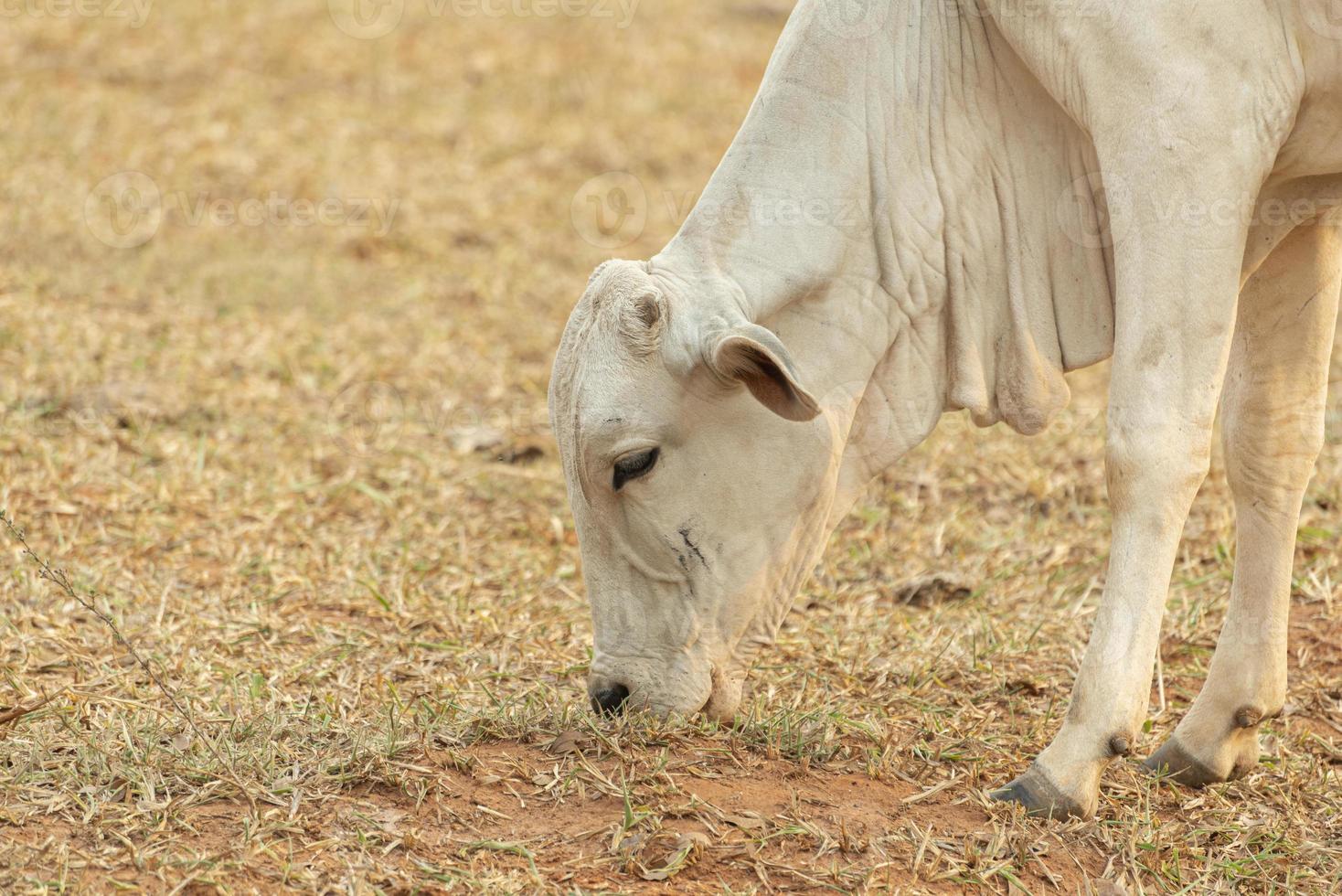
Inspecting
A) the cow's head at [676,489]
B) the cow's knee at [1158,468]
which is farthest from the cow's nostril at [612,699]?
the cow's knee at [1158,468]

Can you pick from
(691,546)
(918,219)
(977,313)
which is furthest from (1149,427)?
(691,546)

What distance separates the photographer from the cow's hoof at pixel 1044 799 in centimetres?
304

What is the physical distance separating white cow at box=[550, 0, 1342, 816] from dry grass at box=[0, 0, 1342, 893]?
0.32 meters

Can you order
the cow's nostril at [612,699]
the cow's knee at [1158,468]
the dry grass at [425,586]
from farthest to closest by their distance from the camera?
the cow's nostril at [612,699]
the cow's knee at [1158,468]
the dry grass at [425,586]

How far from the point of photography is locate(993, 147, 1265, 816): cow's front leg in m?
2.98

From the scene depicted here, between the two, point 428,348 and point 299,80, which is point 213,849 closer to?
point 428,348

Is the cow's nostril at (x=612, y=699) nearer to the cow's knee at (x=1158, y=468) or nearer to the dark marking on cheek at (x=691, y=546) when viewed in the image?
the dark marking on cheek at (x=691, y=546)

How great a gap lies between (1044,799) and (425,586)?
7.51ft

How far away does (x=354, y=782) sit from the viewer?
305 centimetres

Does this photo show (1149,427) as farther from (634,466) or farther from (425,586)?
(425,586)

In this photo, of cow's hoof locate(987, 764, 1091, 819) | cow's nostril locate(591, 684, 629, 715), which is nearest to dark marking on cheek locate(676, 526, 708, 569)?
cow's nostril locate(591, 684, 629, 715)

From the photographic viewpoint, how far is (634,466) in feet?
10.4

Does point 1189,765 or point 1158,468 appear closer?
point 1158,468

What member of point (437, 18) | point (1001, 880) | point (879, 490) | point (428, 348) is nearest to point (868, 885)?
point (1001, 880)
